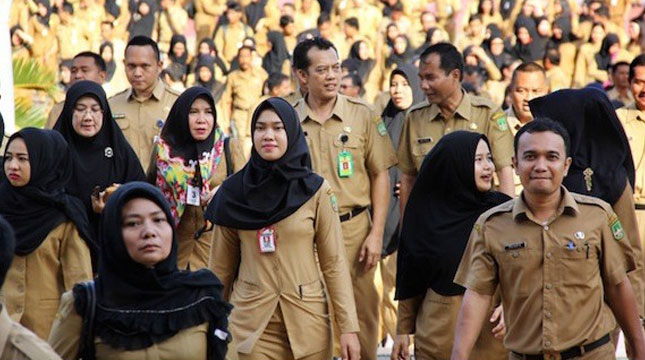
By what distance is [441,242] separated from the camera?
805cm

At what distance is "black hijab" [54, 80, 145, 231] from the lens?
9219 mm

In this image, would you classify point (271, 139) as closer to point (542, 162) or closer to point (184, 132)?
point (542, 162)

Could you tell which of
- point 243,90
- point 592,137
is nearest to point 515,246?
point 592,137

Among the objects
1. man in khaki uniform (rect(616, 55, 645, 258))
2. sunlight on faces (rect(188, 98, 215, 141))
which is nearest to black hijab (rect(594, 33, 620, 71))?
man in khaki uniform (rect(616, 55, 645, 258))

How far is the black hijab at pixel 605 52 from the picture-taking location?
23797 millimetres

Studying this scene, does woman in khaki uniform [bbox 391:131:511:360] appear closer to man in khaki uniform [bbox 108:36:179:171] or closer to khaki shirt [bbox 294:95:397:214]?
khaki shirt [bbox 294:95:397:214]

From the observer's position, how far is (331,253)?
756 cm

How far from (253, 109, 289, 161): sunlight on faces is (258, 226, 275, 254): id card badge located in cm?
34

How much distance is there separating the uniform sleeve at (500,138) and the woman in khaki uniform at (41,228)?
8.06 feet

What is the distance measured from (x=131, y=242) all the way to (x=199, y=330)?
0.38 meters

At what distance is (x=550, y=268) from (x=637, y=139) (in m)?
4.01

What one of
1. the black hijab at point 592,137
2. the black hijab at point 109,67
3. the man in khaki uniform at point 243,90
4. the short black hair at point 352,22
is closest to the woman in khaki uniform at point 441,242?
the black hijab at point 592,137

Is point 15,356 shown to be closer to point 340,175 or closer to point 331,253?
point 331,253

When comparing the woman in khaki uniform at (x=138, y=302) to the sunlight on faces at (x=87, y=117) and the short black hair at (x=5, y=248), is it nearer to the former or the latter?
the short black hair at (x=5, y=248)
